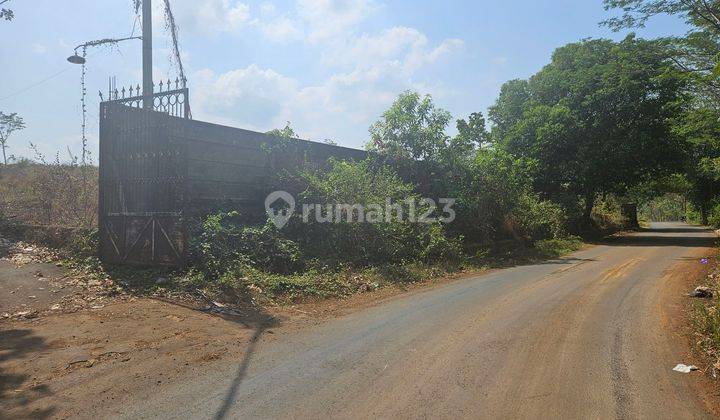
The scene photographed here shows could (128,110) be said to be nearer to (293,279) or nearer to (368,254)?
(293,279)

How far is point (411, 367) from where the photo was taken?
5.11m

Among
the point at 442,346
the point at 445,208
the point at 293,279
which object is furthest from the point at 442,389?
the point at 445,208

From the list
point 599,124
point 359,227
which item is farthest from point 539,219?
point 359,227

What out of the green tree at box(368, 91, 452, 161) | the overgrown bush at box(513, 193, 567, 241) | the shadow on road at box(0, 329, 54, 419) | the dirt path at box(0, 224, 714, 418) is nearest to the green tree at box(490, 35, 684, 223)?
the overgrown bush at box(513, 193, 567, 241)

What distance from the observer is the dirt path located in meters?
4.12

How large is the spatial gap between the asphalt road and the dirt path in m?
0.02

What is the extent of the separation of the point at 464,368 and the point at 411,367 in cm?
60

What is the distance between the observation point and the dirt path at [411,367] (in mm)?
4117

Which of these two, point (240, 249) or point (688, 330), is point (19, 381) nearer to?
point (240, 249)

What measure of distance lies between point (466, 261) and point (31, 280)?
11.6m

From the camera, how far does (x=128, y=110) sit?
9.79 metres

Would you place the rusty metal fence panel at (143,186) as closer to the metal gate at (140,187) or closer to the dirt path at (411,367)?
the metal gate at (140,187)

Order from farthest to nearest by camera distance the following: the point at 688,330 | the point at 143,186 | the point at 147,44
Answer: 1. the point at 147,44
2. the point at 143,186
3. the point at 688,330

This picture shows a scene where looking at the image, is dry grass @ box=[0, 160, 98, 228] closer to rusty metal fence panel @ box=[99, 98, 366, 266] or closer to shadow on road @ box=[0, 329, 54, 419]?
rusty metal fence panel @ box=[99, 98, 366, 266]
